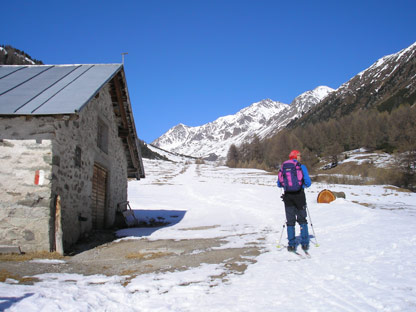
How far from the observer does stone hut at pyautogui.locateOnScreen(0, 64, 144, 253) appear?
7.08 m

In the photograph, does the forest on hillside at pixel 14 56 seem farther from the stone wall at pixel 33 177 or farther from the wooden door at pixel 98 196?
the stone wall at pixel 33 177

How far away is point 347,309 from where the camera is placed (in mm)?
3180

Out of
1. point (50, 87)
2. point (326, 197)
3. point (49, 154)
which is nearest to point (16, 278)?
point (49, 154)

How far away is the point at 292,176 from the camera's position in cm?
646

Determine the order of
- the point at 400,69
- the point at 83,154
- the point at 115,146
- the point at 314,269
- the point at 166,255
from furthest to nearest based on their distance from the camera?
the point at 400,69 < the point at 115,146 < the point at 83,154 < the point at 166,255 < the point at 314,269

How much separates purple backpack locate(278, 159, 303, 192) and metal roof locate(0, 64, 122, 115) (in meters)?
5.06

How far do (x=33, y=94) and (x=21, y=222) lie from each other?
11.3 ft

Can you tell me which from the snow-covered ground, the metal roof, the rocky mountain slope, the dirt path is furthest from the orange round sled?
the rocky mountain slope

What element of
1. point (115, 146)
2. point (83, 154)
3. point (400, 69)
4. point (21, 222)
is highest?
point (400, 69)

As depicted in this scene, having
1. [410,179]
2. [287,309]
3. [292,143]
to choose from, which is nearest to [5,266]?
[287,309]

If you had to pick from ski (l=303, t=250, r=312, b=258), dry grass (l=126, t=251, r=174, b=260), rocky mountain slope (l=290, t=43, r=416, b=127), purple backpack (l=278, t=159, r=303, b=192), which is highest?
rocky mountain slope (l=290, t=43, r=416, b=127)

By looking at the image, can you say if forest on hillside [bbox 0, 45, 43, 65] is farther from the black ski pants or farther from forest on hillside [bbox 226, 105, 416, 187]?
the black ski pants

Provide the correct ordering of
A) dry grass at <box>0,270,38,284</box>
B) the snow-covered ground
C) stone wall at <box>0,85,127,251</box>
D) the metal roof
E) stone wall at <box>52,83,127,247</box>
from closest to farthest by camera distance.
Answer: the snow-covered ground, dry grass at <box>0,270,38,284</box>, stone wall at <box>0,85,127,251</box>, the metal roof, stone wall at <box>52,83,127,247</box>

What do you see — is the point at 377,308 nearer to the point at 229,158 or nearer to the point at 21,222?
the point at 21,222
